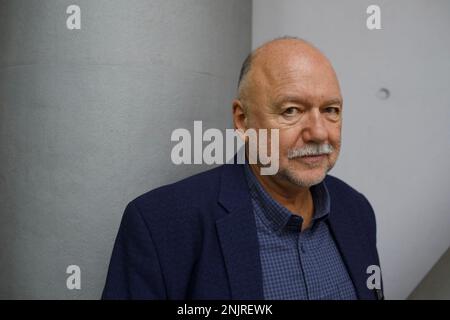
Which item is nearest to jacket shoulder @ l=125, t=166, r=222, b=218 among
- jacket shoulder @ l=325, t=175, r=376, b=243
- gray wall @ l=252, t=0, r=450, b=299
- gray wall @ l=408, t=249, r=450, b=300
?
jacket shoulder @ l=325, t=175, r=376, b=243

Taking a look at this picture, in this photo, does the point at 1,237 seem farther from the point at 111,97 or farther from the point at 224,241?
the point at 224,241

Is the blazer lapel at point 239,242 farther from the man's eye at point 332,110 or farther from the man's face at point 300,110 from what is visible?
the man's eye at point 332,110

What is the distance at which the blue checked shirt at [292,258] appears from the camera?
1004 millimetres

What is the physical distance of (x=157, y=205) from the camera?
38.8 inches

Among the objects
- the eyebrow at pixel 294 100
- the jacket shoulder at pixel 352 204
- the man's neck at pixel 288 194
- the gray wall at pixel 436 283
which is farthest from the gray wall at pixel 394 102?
the eyebrow at pixel 294 100

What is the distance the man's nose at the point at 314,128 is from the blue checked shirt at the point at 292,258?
180mm

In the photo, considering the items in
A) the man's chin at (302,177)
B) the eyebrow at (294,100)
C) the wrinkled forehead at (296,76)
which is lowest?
the man's chin at (302,177)

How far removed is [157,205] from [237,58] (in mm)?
605

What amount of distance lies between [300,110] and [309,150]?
0.10 meters

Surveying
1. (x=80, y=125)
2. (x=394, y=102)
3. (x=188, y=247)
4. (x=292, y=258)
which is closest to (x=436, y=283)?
(x=394, y=102)

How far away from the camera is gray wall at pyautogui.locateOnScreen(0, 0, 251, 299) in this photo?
3.63 ft

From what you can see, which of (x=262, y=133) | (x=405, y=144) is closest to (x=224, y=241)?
(x=262, y=133)

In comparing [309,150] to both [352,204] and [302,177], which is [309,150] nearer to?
[302,177]

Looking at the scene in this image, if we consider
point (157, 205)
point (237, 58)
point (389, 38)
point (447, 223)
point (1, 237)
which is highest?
point (389, 38)
